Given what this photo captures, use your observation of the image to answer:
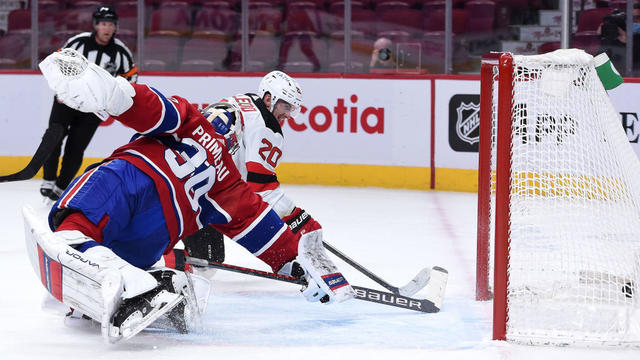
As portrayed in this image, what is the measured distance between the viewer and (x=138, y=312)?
2.61 meters

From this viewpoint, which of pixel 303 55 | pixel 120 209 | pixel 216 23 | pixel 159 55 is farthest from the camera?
pixel 216 23

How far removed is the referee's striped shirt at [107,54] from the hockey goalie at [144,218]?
253 centimetres

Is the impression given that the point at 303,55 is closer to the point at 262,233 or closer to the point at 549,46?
the point at 549,46

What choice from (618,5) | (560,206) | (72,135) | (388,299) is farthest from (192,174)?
(618,5)

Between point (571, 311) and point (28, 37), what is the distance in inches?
195

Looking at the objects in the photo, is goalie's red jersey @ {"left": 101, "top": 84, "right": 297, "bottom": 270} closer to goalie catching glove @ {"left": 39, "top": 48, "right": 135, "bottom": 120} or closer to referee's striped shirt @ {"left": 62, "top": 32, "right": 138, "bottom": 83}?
goalie catching glove @ {"left": 39, "top": 48, "right": 135, "bottom": 120}

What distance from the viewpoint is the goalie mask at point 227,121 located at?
3.12 metres

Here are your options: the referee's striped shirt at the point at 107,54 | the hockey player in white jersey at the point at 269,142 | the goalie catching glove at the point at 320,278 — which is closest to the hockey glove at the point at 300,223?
the hockey player in white jersey at the point at 269,142

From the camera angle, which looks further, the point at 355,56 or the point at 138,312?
the point at 355,56

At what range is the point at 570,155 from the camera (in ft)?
10.3

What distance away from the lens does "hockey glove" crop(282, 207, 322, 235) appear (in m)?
3.37

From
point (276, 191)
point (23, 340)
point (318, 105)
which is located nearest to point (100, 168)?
point (23, 340)

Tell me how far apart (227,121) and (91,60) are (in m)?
2.63

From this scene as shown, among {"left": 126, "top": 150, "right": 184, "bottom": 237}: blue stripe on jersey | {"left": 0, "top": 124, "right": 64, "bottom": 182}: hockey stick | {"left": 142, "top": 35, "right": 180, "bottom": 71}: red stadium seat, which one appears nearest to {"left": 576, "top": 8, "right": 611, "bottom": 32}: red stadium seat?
{"left": 142, "top": 35, "right": 180, "bottom": 71}: red stadium seat
